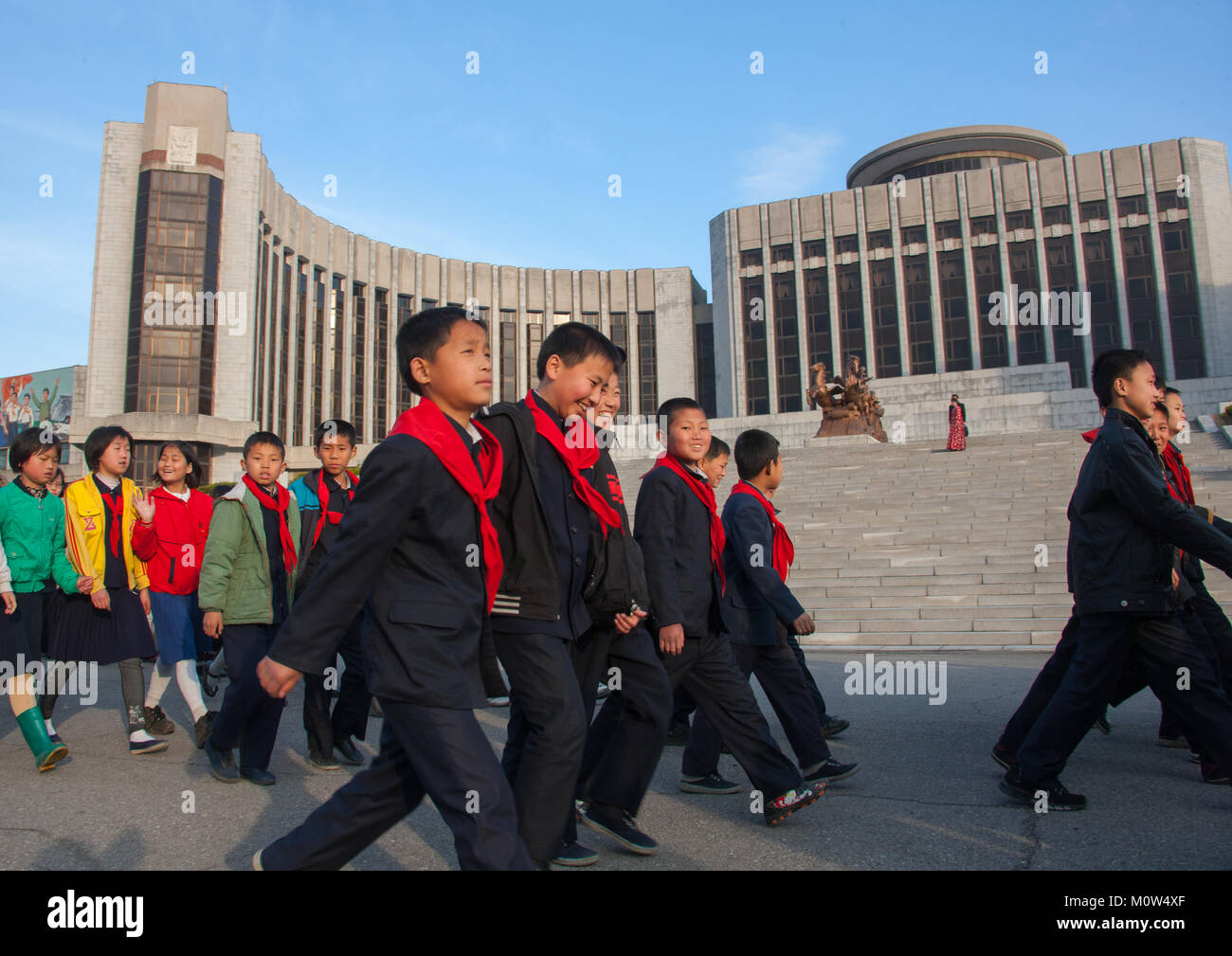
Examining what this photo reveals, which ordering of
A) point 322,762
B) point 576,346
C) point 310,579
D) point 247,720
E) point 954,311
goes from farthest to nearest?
point 954,311
point 322,762
point 310,579
point 247,720
point 576,346

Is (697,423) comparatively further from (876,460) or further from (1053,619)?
(876,460)

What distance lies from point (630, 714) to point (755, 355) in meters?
51.0

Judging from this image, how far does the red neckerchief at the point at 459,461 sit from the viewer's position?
250cm

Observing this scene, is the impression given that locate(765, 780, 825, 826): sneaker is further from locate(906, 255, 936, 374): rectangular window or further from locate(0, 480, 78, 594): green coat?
locate(906, 255, 936, 374): rectangular window

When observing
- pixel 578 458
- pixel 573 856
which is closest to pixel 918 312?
pixel 578 458

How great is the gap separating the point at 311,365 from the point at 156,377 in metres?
11.3

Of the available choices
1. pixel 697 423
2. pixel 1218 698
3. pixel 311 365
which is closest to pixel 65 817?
pixel 697 423

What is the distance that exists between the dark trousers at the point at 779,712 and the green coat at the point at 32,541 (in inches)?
143

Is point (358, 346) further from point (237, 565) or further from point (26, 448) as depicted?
point (237, 565)

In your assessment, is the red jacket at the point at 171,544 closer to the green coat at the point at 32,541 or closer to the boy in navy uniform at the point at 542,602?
the green coat at the point at 32,541

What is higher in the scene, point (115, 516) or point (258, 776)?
point (115, 516)

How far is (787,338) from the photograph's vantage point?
5278 cm

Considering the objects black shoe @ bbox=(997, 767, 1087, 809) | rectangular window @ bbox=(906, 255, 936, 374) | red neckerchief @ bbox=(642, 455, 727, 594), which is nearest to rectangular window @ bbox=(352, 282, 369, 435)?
rectangular window @ bbox=(906, 255, 936, 374)

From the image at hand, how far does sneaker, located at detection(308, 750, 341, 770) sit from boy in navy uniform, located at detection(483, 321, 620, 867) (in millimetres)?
2108
